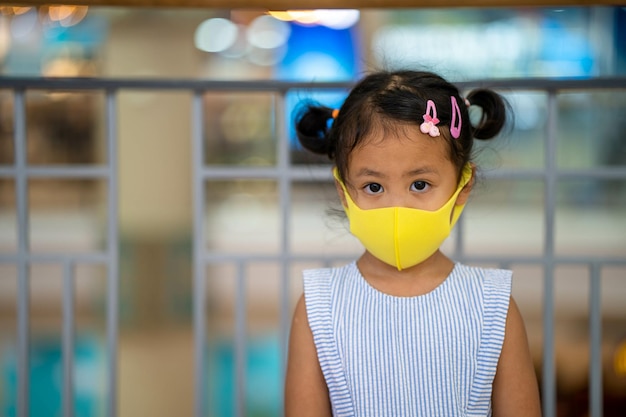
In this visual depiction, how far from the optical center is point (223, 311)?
6.10m

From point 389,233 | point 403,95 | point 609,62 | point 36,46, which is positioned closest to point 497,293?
point 389,233

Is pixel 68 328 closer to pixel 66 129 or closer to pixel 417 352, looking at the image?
pixel 417 352

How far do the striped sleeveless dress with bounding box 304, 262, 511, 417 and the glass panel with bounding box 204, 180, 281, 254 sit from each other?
4.96 meters

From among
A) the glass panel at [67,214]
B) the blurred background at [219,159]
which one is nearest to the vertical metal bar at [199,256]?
the blurred background at [219,159]

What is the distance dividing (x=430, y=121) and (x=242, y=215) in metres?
5.98

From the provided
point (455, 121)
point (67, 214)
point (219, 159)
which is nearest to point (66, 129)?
point (67, 214)

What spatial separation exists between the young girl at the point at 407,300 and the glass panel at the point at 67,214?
17.3ft

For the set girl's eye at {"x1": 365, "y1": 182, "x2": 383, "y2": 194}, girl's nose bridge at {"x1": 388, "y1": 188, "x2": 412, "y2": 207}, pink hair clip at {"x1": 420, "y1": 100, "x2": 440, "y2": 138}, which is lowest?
girl's nose bridge at {"x1": 388, "y1": 188, "x2": 412, "y2": 207}

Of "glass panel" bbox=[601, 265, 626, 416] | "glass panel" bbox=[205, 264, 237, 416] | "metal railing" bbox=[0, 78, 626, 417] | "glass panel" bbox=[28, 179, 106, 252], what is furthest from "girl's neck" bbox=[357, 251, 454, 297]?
"glass panel" bbox=[28, 179, 106, 252]

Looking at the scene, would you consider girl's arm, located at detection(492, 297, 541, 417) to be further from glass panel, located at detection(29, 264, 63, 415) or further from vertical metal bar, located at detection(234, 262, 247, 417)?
glass panel, located at detection(29, 264, 63, 415)

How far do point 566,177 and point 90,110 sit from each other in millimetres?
5751

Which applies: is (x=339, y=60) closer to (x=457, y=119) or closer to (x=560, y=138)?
(x=560, y=138)

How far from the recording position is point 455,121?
1.24 metres

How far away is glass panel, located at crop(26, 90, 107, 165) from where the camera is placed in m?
6.39
